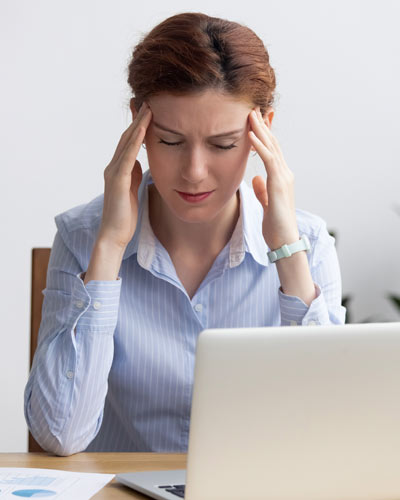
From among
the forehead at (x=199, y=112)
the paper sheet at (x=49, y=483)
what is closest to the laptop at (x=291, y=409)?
the paper sheet at (x=49, y=483)

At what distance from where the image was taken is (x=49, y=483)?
1.06 m

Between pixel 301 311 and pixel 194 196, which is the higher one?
pixel 194 196

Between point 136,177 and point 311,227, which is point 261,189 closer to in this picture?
point 311,227

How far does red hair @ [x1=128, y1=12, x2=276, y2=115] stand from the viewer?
1364 mm

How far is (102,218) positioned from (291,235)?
1.14 ft

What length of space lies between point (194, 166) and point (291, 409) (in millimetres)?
651

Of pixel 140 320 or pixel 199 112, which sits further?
pixel 140 320

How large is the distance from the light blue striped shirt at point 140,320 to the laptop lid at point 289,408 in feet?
1.79

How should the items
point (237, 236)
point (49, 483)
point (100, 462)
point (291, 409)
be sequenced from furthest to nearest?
1. point (237, 236)
2. point (100, 462)
3. point (49, 483)
4. point (291, 409)

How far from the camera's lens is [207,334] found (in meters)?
0.77

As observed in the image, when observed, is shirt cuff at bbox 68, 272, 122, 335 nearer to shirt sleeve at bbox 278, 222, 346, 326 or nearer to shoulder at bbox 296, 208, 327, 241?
shirt sleeve at bbox 278, 222, 346, 326

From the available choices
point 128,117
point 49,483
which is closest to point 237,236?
point 49,483

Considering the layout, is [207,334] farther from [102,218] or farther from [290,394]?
[102,218]

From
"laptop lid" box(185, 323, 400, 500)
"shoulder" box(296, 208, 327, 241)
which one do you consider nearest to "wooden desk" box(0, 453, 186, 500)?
"laptop lid" box(185, 323, 400, 500)
